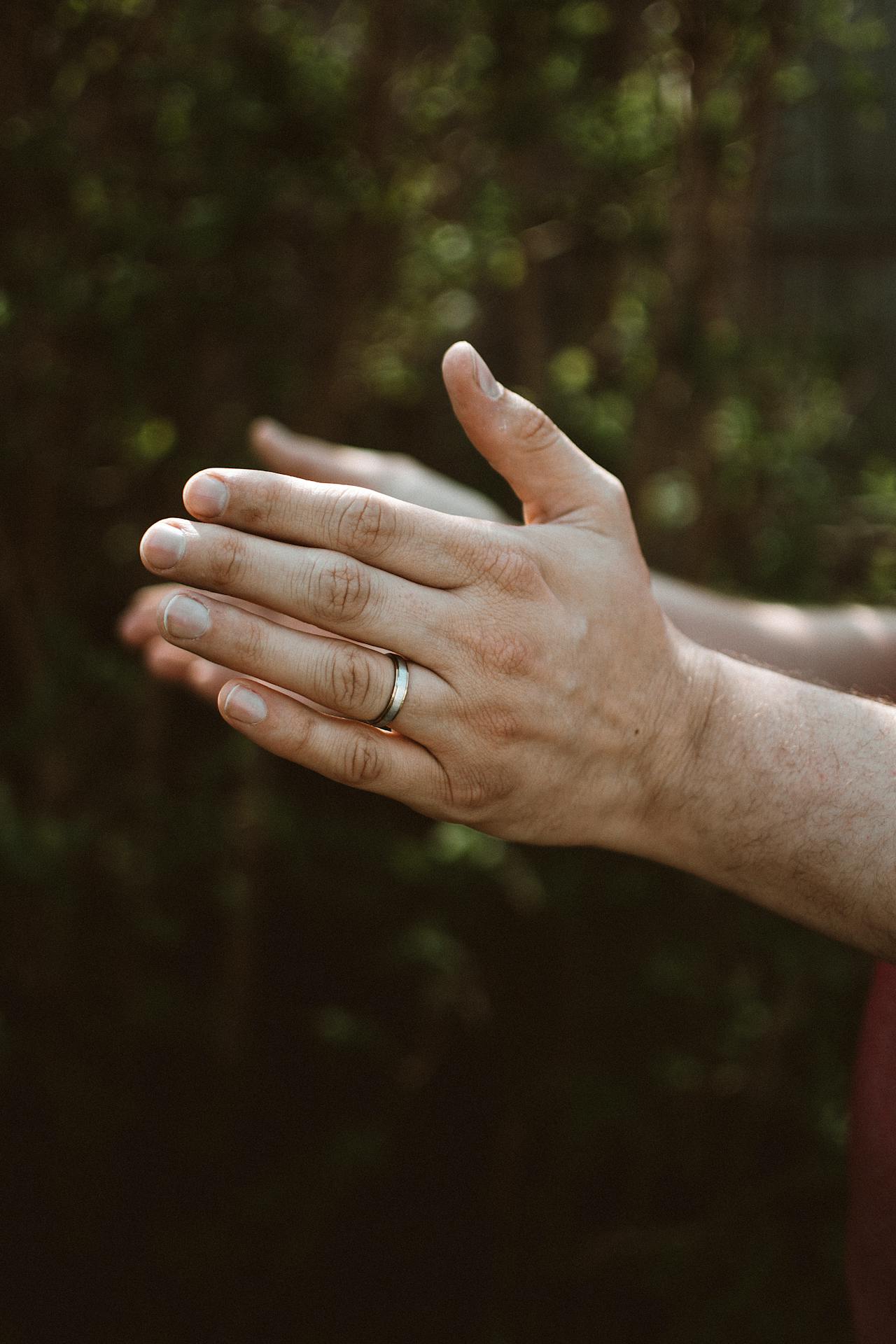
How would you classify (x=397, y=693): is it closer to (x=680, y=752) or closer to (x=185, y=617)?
(x=185, y=617)

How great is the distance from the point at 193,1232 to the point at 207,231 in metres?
2.40

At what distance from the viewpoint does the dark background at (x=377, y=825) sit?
89.9 inches

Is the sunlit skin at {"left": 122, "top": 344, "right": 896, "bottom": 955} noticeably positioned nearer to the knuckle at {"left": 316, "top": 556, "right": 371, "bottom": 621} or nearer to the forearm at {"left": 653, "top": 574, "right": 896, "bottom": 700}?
the knuckle at {"left": 316, "top": 556, "right": 371, "bottom": 621}

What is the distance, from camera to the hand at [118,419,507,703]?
176 centimetres

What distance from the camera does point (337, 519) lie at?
1.18 m

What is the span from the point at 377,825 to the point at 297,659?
2.04 m

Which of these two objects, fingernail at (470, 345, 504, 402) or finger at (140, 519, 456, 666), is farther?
fingernail at (470, 345, 504, 402)

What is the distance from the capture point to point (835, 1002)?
282 cm

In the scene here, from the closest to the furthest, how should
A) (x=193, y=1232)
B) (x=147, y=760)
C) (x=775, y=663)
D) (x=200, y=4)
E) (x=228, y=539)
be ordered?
1. (x=228, y=539)
2. (x=775, y=663)
3. (x=200, y=4)
4. (x=193, y=1232)
5. (x=147, y=760)

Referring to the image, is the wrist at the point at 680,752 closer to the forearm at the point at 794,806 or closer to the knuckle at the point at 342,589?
the forearm at the point at 794,806

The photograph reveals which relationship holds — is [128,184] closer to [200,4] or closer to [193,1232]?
[200,4]

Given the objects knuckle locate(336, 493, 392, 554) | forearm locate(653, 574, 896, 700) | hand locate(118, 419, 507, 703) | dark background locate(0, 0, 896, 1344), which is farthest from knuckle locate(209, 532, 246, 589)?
dark background locate(0, 0, 896, 1344)

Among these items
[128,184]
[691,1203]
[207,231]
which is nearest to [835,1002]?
[691,1203]

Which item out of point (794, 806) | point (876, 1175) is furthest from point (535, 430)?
point (876, 1175)
